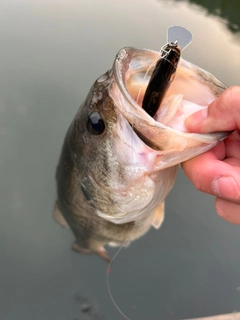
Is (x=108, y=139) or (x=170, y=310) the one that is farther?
(x=170, y=310)

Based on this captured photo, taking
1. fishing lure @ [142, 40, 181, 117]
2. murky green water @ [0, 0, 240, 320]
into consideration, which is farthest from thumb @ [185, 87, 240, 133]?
murky green water @ [0, 0, 240, 320]

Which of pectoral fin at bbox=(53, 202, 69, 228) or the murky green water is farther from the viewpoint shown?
the murky green water

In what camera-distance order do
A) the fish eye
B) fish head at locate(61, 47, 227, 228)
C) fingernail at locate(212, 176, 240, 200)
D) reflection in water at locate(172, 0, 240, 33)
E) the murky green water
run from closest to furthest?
1. fingernail at locate(212, 176, 240, 200)
2. fish head at locate(61, 47, 227, 228)
3. the fish eye
4. the murky green water
5. reflection in water at locate(172, 0, 240, 33)

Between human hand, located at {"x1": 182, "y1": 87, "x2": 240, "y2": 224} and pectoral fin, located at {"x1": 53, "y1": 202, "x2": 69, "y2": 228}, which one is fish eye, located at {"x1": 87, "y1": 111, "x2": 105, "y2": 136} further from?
pectoral fin, located at {"x1": 53, "y1": 202, "x2": 69, "y2": 228}

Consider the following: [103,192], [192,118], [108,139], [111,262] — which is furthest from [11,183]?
[192,118]

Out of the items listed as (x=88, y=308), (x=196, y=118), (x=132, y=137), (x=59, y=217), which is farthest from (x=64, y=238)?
(x=196, y=118)

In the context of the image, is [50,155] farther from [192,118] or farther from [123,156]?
[192,118]

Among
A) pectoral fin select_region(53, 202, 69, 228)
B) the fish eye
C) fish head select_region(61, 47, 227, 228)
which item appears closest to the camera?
fish head select_region(61, 47, 227, 228)

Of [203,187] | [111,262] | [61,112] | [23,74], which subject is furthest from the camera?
[23,74]
